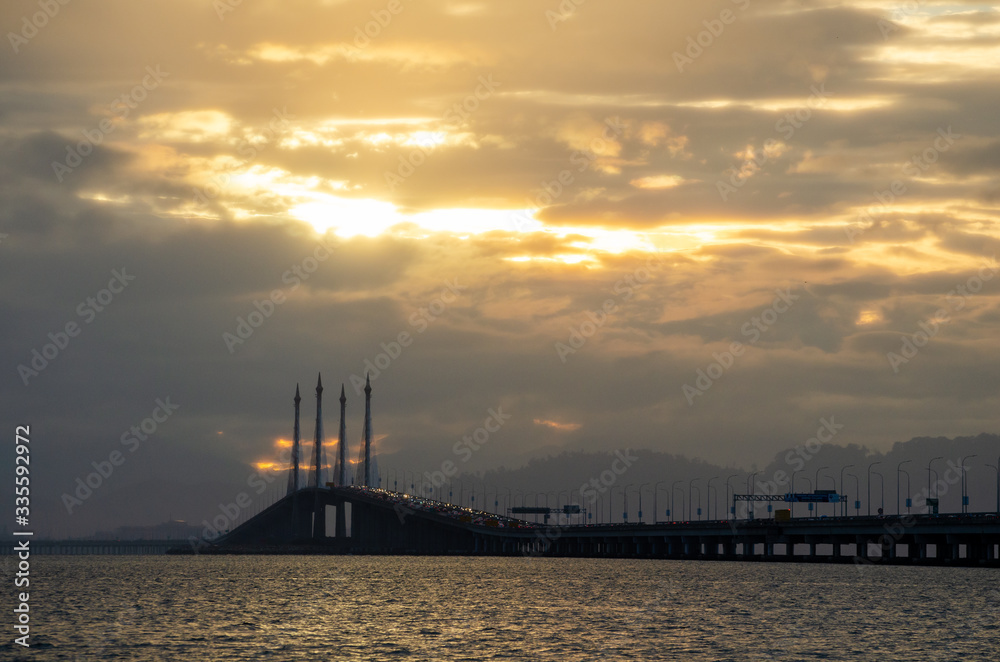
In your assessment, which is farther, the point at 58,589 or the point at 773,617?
the point at 58,589

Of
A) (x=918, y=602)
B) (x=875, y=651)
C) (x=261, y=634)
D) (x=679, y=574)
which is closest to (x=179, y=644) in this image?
(x=261, y=634)

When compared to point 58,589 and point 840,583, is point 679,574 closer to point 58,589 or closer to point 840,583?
point 840,583

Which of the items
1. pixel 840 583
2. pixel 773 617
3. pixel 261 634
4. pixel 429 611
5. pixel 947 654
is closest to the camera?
pixel 947 654

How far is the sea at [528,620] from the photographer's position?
66375mm

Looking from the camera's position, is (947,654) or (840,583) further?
(840,583)

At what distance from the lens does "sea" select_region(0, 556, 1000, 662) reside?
6638cm

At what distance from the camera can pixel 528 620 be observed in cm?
8394

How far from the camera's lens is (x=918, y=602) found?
9944 centimetres

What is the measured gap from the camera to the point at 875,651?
6719 cm

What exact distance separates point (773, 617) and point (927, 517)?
81.4 metres

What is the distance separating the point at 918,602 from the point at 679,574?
56.6 meters

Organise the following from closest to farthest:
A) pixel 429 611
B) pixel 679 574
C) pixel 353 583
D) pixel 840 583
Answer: pixel 429 611
pixel 840 583
pixel 353 583
pixel 679 574

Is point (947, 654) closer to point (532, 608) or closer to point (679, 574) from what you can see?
point (532, 608)

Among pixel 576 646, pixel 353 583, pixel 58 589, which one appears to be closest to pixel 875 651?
pixel 576 646
